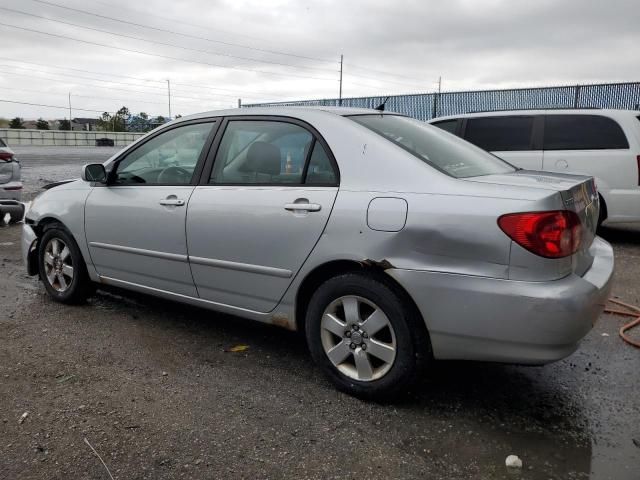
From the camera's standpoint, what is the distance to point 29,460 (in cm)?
247

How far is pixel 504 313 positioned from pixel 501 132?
5.96 meters

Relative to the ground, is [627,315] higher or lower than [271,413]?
higher

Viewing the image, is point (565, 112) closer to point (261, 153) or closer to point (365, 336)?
point (261, 153)

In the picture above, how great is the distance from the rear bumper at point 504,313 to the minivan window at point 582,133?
5109 mm

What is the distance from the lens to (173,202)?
3689 millimetres

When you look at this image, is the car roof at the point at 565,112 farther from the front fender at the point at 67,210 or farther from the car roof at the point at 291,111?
the front fender at the point at 67,210

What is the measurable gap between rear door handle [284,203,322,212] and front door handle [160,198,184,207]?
878 mm

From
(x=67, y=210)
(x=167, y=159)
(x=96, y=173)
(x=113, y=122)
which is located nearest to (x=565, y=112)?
(x=167, y=159)

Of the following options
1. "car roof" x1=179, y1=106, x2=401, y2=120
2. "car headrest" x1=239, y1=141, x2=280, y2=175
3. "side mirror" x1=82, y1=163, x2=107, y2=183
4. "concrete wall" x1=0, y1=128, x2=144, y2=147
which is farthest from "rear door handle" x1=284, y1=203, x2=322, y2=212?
"concrete wall" x1=0, y1=128, x2=144, y2=147

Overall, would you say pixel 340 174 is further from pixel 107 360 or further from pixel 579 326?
pixel 107 360

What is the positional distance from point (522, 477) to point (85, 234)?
11.4 ft

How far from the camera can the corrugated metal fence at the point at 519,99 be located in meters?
14.4

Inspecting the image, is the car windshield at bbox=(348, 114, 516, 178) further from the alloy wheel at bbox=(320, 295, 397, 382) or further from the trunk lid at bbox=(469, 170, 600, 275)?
the alloy wheel at bbox=(320, 295, 397, 382)

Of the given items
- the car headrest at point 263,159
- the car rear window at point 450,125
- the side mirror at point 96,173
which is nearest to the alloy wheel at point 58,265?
the side mirror at point 96,173
